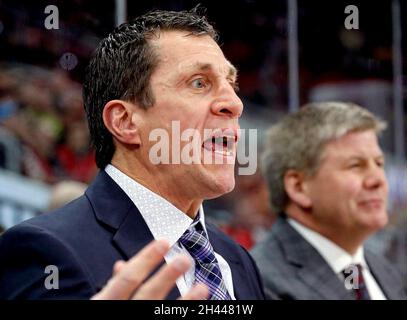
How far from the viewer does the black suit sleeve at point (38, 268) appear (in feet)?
2.98

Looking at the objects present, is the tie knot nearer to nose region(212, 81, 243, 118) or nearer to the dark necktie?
nose region(212, 81, 243, 118)

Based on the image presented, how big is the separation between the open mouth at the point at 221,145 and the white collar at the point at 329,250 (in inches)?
27.9

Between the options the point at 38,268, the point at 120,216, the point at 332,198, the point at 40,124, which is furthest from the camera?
the point at 40,124

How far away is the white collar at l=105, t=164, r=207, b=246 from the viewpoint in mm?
1057

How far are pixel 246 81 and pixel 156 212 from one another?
2235 millimetres

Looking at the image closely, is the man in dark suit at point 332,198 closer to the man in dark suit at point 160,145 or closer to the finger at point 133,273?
the man in dark suit at point 160,145

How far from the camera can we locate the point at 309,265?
1674 millimetres

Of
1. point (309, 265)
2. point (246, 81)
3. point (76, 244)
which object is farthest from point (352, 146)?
point (246, 81)

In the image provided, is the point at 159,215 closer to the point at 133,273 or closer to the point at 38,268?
Answer: the point at 38,268

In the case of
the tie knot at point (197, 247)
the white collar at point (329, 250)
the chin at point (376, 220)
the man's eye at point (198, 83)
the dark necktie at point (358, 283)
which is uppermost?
the man's eye at point (198, 83)

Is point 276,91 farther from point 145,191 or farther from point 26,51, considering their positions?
point 145,191

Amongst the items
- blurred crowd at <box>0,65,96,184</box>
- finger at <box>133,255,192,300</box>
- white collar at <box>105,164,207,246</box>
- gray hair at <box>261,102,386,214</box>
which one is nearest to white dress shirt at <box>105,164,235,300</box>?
white collar at <box>105,164,207,246</box>

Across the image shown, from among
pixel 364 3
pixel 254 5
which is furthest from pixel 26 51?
pixel 364 3

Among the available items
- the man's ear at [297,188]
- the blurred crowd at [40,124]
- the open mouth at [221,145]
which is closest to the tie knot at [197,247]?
the open mouth at [221,145]
